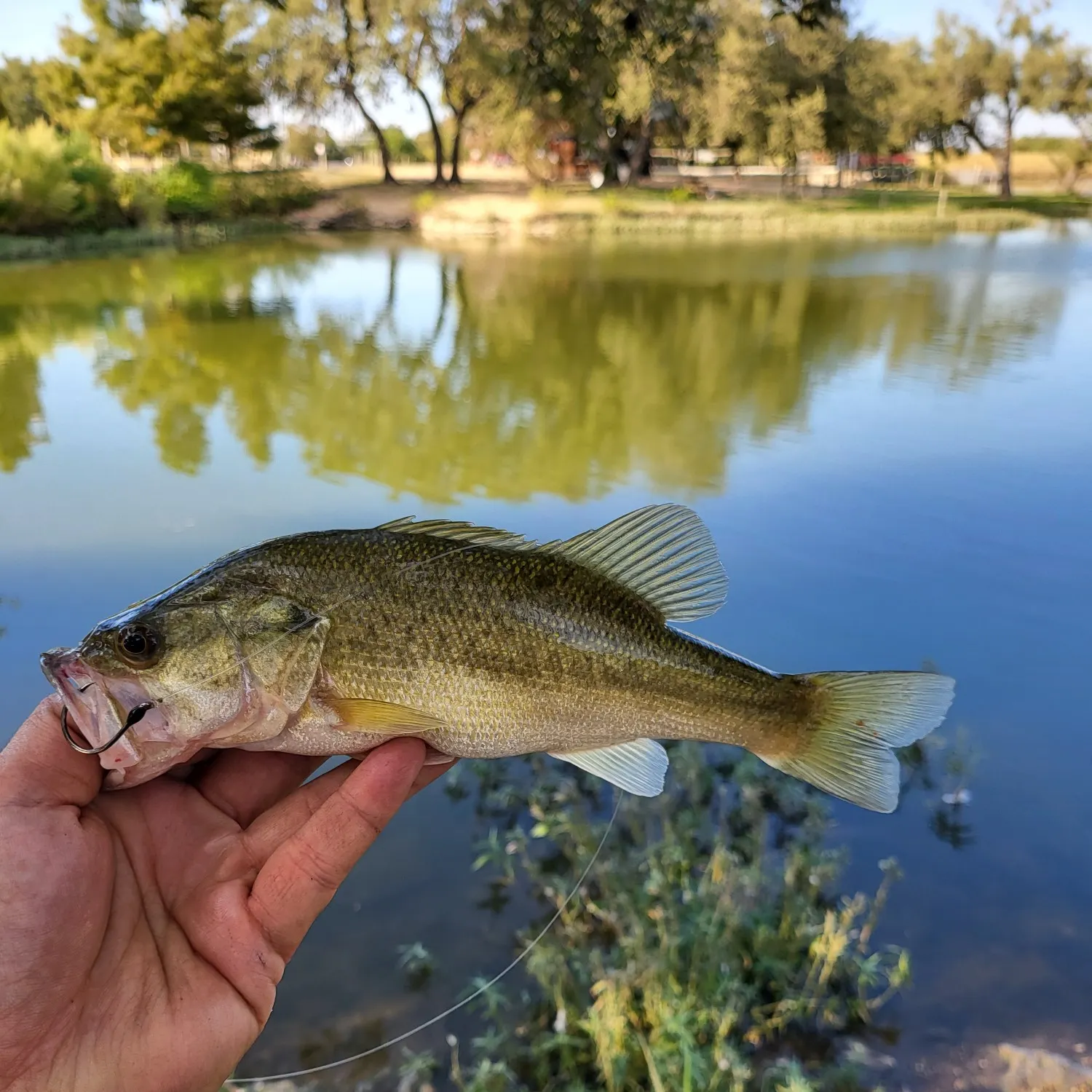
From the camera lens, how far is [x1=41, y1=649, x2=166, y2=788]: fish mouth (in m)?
1.65

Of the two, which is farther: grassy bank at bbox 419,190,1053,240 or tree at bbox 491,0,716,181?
grassy bank at bbox 419,190,1053,240

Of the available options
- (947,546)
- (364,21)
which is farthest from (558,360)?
(364,21)

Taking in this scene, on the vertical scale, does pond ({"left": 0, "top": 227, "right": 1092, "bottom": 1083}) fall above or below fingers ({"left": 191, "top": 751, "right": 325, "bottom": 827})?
below

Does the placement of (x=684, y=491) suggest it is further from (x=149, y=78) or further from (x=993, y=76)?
(x=993, y=76)

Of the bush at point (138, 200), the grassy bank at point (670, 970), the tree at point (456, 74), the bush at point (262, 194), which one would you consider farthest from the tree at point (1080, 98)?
the grassy bank at point (670, 970)

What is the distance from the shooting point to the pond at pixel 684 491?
349cm

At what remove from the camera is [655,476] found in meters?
7.93

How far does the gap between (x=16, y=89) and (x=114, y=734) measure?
49707 mm

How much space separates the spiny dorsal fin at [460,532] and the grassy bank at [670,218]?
30.3 m

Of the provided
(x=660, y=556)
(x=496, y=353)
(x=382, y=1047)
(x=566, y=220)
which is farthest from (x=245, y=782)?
(x=566, y=220)

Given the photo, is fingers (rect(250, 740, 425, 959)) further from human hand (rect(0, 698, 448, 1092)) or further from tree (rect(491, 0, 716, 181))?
tree (rect(491, 0, 716, 181))

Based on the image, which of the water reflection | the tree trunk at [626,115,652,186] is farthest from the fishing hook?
the tree trunk at [626,115,652,186]

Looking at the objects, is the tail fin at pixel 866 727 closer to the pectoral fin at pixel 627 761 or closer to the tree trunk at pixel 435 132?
the pectoral fin at pixel 627 761

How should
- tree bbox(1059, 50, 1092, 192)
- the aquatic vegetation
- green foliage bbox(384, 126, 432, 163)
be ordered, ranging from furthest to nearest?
green foliage bbox(384, 126, 432, 163)
tree bbox(1059, 50, 1092, 192)
the aquatic vegetation
